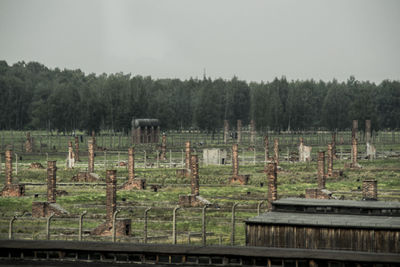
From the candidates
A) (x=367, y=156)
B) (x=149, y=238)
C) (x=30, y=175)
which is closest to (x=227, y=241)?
(x=149, y=238)

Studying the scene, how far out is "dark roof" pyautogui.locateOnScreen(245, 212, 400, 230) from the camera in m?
25.6

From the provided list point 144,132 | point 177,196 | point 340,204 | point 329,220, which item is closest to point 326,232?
point 329,220

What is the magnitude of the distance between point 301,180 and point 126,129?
189ft

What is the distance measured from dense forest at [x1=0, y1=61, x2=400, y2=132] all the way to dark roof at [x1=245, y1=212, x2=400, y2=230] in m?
81.9

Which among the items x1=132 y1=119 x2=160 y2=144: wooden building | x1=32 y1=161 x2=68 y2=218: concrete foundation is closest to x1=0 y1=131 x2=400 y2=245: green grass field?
x1=32 y1=161 x2=68 y2=218: concrete foundation

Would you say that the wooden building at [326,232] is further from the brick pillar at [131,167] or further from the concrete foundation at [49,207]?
the brick pillar at [131,167]

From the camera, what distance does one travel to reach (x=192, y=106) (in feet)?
450

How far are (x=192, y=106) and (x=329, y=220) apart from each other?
363ft

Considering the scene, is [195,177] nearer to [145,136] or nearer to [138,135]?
[138,135]

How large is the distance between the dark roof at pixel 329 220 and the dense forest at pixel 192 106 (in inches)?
3225

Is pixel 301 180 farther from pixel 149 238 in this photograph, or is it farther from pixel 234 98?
pixel 234 98

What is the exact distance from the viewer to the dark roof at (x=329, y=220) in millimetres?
25558

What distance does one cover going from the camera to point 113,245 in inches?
1018

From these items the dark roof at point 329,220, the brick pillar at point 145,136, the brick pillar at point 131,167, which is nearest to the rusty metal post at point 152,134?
the brick pillar at point 145,136
